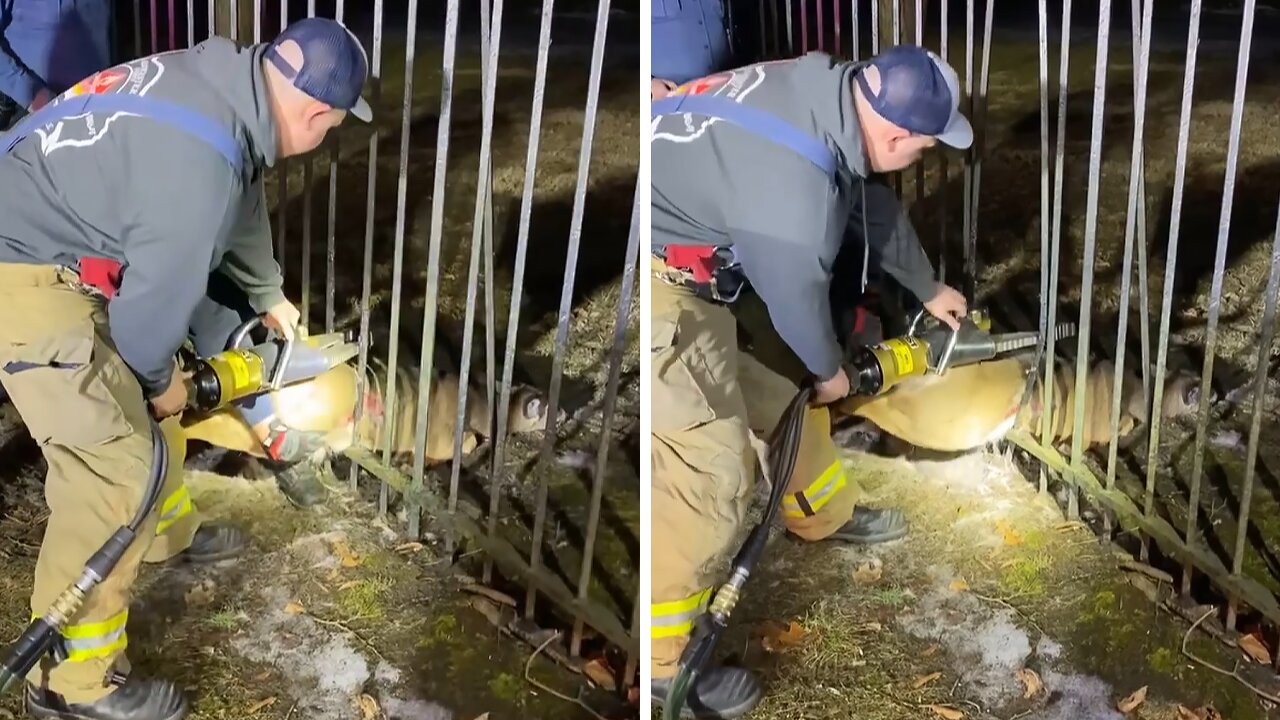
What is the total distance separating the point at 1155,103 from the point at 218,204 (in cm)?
91

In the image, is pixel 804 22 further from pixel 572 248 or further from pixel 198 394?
pixel 198 394

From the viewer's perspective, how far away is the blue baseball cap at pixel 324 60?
1.08 metres

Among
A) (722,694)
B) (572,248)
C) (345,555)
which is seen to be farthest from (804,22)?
(345,555)

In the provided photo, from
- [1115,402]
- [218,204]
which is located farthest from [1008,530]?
[218,204]

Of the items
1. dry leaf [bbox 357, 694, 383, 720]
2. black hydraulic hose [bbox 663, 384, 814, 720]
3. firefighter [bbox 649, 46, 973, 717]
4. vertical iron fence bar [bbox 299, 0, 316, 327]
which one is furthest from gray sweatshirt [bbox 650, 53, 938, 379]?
dry leaf [bbox 357, 694, 383, 720]

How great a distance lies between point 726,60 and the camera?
107cm

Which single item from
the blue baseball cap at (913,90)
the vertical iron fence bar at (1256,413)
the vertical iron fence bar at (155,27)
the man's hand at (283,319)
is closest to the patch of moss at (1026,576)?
the vertical iron fence bar at (1256,413)

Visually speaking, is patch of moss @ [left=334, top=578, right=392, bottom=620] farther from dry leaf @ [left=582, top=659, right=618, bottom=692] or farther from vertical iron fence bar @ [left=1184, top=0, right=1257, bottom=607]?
vertical iron fence bar @ [left=1184, top=0, right=1257, bottom=607]

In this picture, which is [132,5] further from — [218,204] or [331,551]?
[331,551]

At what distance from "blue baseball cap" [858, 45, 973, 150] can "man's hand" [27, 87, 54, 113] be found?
2.48 feet

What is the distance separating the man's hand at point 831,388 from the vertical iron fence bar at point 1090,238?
0.29 metres

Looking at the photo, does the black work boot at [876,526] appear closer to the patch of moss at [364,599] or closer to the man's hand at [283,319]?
the patch of moss at [364,599]

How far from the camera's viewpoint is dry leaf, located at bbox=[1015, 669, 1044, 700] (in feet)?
3.78

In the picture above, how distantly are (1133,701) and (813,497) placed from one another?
1.23 ft
